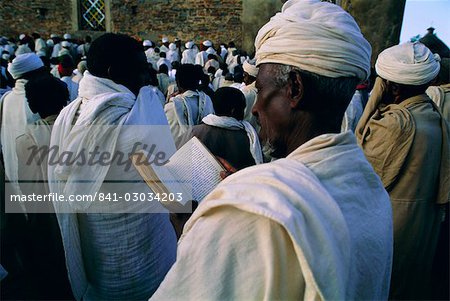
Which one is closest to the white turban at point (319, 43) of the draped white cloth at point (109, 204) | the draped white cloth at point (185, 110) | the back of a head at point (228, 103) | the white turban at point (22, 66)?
the draped white cloth at point (109, 204)

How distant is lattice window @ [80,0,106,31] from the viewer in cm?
1817

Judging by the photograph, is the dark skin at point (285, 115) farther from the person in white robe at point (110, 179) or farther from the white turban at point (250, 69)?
the white turban at point (250, 69)

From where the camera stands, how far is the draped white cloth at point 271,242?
0.85 meters

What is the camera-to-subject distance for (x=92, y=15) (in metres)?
18.3

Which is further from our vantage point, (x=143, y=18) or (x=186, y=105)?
(x=143, y=18)

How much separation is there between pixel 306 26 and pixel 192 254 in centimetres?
67

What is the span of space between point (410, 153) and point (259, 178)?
6.76 feet

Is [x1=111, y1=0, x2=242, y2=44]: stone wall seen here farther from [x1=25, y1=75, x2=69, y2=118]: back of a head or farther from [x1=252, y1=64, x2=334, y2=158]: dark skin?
[x1=252, y1=64, x2=334, y2=158]: dark skin

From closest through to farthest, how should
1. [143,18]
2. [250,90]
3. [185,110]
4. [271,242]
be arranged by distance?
[271,242] < [185,110] < [250,90] < [143,18]

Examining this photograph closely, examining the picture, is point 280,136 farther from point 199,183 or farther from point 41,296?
point 41,296

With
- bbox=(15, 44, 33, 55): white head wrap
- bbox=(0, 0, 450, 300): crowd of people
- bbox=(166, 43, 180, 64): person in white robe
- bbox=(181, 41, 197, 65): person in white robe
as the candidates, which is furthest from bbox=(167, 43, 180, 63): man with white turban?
bbox=(0, 0, 450, 300): crowd of people

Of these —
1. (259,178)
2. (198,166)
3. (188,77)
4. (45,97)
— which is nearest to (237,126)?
(45,97)

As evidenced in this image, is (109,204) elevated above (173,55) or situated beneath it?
elevated above

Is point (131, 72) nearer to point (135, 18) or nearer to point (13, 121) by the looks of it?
point (13, 121)
